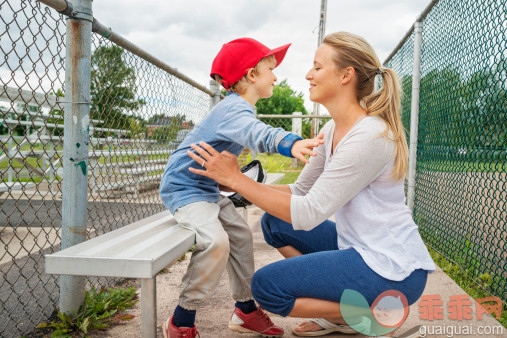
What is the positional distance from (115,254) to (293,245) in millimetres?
1121

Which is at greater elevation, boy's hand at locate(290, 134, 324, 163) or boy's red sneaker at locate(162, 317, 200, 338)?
boy's hand at locate(290, 134, 324, 163)

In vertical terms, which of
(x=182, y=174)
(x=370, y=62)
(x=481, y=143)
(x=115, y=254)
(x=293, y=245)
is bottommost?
(x=293, y=245)

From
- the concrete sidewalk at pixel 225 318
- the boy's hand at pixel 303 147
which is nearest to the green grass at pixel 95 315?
the concrete sidewalk at pixel 225 318

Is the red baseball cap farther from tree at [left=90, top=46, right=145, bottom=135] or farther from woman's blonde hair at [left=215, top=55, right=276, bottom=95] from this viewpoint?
tree at [left=90, top=46, right=145, bottom=135]

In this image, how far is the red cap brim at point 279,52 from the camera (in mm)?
2406

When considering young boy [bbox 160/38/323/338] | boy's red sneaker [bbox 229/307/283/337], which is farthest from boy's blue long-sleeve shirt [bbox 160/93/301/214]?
boy's red sneaker [bbox 229/307/283/337]

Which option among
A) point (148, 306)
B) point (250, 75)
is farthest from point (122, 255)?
point (250, 75)

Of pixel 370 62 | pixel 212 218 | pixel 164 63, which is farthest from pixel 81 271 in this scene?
pixel 164 63

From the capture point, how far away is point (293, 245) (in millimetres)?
2379

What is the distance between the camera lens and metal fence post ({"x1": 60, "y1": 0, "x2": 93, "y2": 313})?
2020 millimetres

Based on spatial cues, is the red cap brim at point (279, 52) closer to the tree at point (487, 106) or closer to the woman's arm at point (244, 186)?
the woman's arm at point (244, 186)

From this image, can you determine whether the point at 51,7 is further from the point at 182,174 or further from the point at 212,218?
the point at 212,218

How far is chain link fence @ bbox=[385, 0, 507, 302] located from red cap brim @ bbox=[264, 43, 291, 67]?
1258mm

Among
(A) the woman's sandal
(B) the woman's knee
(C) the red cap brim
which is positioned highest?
(C) the red cap brim
